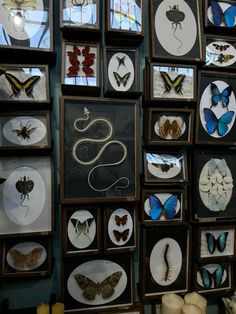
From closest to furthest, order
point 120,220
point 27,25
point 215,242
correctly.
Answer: point 27,25 < point 120,220 < point 215,242

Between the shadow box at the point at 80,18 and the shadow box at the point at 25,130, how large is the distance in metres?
0.35

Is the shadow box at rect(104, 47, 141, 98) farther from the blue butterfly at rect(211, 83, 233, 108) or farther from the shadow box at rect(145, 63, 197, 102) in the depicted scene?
the blue butterfly at rect(211, 83, 233, 108)

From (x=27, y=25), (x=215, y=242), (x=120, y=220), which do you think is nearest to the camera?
(x=27, y=25)

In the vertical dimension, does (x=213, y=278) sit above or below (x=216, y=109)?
below

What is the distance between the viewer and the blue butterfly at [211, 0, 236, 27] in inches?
47.6

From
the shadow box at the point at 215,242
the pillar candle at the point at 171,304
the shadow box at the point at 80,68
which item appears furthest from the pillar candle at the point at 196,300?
the shadow box at the point at 80,68

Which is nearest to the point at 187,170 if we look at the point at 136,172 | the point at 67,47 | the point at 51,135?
the point at 136,172

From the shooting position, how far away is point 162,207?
3.94 ft

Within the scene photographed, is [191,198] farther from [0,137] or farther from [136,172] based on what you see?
[0,137]

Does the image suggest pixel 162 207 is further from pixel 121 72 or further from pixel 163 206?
pixel 121 72

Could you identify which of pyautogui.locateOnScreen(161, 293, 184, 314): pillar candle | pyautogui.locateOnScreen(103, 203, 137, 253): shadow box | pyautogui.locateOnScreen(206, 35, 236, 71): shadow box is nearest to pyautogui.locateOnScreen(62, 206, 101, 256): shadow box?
pyautogui.locateOnScreen(103, 203, 137, 253): shadow box

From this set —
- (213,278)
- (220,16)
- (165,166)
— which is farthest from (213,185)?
(220,16)

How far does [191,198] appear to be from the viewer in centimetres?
123

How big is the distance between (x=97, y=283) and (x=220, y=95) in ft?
3.36
